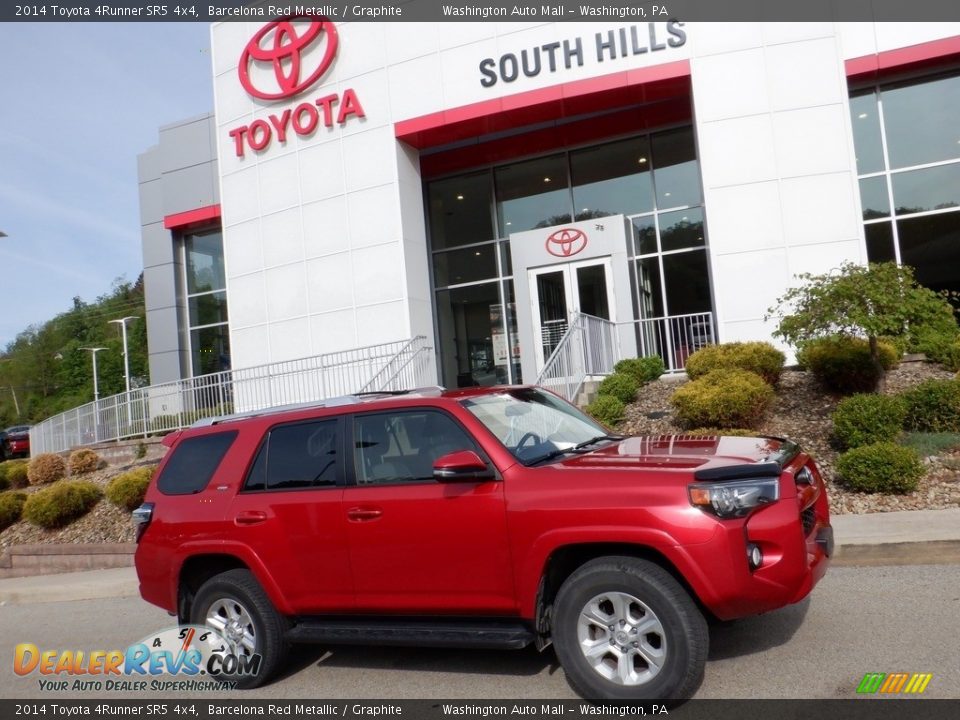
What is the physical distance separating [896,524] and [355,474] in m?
5.10

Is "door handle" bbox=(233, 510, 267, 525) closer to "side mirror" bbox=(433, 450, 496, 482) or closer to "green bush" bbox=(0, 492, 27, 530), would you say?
"side mirror" bbox=(433, 450, 496, 482)

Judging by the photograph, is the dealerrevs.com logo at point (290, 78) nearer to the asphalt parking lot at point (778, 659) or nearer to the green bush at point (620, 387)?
the green bush at point (620, 387)

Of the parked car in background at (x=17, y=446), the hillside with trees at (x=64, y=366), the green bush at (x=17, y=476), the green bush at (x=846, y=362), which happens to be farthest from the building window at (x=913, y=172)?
the hillside with trees at (x=64, y=366)

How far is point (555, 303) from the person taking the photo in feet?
57.6

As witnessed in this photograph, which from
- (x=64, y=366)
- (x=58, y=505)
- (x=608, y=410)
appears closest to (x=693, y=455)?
(x=608, y=410)

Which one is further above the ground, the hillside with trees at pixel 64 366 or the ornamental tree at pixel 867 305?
the hillside with trees at pixel 64 366

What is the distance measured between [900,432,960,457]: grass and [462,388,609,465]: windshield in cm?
526

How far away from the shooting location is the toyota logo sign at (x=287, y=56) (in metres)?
18.2

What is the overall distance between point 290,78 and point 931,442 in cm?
1578

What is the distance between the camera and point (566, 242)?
56.8ft

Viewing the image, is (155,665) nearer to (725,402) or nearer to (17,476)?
(725,402)

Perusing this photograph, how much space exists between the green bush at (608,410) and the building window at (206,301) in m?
15.3

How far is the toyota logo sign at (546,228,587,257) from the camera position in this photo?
17203 mm

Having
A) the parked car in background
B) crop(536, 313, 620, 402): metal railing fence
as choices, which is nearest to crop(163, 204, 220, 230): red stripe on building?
crop(536, 313, 620, 402): metal railing fence
